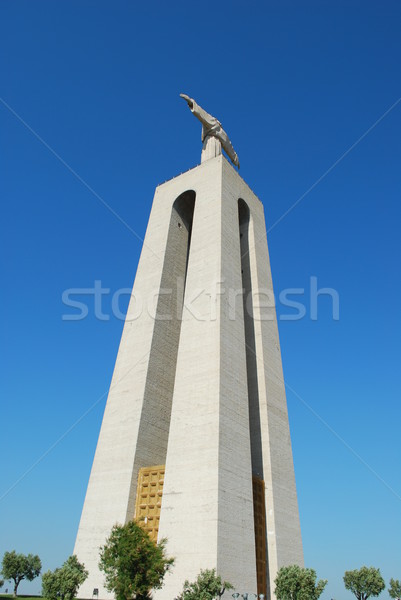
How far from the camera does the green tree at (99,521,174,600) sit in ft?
42.8

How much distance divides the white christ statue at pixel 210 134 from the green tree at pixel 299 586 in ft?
77.2

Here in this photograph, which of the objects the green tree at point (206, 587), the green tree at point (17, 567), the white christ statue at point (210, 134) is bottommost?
the green tree at point (206, 587)

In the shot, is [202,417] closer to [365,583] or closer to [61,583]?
[61,583]

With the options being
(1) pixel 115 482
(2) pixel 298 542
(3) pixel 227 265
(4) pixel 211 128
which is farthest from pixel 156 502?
(4) pixel 211 128

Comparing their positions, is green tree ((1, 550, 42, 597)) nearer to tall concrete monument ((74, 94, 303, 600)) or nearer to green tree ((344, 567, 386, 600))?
tall concrete monument ((74, 94, 303, 600))

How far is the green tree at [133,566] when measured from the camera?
1304 centimetres

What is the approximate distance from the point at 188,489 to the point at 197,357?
5.38 metres

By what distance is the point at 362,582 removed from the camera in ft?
115

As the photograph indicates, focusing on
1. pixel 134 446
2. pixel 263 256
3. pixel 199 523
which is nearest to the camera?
pixel 199 523

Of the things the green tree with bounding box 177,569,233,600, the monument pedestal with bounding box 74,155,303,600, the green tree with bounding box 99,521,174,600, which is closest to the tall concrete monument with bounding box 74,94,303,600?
the monument pedestal with bounding box 74,155,303,600

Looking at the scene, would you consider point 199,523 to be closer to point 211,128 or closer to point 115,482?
point 115,482

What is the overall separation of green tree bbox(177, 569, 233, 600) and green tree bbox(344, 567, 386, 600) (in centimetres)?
2694

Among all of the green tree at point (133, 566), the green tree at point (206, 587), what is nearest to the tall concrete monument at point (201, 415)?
the green tree at point (206, 587)

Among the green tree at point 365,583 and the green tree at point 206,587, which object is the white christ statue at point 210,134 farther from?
the green tree at point 365,583
